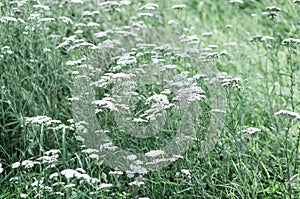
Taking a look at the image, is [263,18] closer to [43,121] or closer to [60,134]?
[60,134]

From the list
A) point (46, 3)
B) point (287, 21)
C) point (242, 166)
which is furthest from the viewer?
point (287, 21)

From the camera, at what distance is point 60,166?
12.1ft

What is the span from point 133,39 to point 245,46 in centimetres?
159

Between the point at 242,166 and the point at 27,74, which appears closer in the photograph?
the point at 242,166

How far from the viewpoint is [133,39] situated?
502 centimetres

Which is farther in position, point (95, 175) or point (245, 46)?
point (245, 46)

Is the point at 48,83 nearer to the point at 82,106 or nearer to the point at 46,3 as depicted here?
the point at 82,106

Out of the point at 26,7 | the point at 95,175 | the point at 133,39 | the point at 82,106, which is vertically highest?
the point at 26,7

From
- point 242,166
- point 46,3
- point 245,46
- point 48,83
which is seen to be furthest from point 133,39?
point 242,166

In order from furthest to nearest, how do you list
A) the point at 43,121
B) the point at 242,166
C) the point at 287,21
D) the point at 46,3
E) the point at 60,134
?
1. the point at 287,21
2. the point at 46,3
3. the point at 60,134
4. the point at 242,166
5. the point at 43,121

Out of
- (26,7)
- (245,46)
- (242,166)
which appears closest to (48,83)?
(26,7)

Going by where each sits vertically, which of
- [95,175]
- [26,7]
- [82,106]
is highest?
[26,7]

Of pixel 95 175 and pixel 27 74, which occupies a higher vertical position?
pixel 27 74

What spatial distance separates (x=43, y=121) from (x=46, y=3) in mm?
1974
